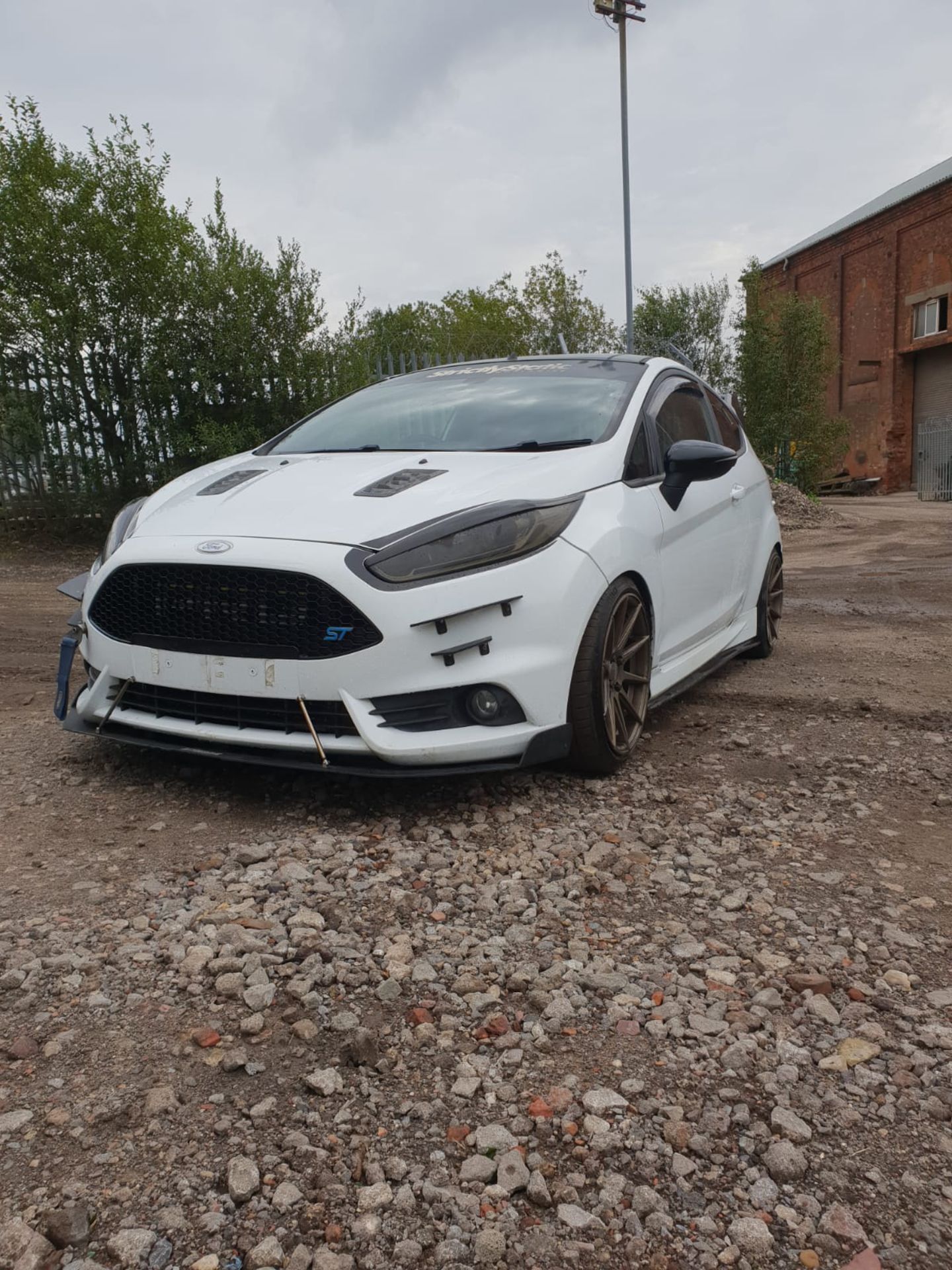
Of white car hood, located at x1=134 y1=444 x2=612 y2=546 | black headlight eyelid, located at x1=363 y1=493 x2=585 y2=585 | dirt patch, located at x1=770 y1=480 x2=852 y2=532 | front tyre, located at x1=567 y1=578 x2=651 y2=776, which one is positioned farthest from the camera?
dirt patch, located at x1=770 y1=480 x2=852 y2=532

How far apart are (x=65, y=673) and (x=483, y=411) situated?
2.10 m

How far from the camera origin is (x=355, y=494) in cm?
360

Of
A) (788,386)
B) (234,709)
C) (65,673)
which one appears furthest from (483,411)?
(788,386)

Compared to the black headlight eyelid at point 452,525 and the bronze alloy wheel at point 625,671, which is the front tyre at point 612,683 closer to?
the bronze alloy wheel at point 625,671

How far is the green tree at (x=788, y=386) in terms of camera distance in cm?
2622

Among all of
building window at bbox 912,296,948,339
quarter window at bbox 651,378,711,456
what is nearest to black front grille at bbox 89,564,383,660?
quarter window at bbox 651,378,711,456

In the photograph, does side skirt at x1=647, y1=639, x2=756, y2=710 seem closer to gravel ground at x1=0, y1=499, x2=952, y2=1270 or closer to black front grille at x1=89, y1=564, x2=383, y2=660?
gravel ground at x1=0, y1=499, x2=952, y2=1270

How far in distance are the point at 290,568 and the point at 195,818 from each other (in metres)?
0.93

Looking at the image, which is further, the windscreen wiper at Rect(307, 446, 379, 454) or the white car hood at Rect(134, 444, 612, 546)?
the windscreen wiper at Rect(307, 446, 379, 454)

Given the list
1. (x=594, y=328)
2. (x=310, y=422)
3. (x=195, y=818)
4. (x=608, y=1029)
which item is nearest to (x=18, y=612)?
(x=310, y=422)

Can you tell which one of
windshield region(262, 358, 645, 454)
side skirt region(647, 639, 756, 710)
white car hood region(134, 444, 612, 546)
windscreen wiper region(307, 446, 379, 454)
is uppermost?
windshield region(262, 358, 645, 454)

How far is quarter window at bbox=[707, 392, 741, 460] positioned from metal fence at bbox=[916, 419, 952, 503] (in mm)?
24980

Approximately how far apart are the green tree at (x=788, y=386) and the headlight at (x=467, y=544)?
24387mm

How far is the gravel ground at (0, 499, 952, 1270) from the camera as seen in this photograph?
65.5 inches
